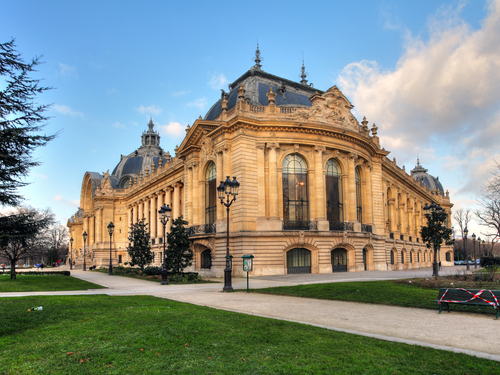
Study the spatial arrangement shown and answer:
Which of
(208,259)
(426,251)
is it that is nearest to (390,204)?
(426,251)

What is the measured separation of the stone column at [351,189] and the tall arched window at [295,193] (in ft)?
16.4

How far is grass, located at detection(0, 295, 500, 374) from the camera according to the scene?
275 inches

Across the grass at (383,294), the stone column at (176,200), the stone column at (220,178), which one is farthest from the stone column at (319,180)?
the stone column at (176,200)

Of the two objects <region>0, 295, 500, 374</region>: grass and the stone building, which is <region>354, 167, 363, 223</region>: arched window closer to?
the stone building

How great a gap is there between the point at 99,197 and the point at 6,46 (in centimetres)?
7266

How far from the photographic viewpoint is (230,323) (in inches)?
428

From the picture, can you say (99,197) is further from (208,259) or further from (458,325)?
(458,325)

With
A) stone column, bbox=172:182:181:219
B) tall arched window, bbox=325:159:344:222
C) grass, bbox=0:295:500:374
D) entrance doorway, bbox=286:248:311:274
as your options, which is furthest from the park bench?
stone column, bbox=172:182:181:219

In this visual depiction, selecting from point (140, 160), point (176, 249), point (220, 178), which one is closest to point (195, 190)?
point (220, 178)

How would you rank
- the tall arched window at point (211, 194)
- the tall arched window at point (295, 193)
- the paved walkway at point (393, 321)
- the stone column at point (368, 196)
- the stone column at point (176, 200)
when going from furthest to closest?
the stone column at point (176, 200), the stone column at point (368, 196), the tall arched window at point (211, 194), the tall arched window at point (295, 193), the paved walkway at point (393, 321)

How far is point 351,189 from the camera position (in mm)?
40938

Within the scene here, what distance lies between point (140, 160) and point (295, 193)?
60.7m

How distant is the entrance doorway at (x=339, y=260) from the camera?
128 ft

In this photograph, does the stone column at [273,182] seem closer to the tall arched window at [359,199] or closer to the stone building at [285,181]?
the stone building at [285,181]
